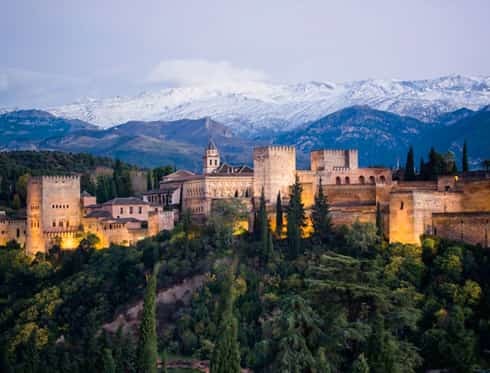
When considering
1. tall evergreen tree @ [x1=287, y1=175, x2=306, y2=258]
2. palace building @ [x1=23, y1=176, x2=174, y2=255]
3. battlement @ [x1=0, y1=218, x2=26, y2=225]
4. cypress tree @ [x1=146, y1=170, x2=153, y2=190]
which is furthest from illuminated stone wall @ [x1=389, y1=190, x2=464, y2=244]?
cypress tree @ [x1=146, y1=170, x2=153, y2=190]

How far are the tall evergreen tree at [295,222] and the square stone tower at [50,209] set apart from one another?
17.8m

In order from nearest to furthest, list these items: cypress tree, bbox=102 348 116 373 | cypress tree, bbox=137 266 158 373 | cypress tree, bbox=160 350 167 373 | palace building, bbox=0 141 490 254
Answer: cypress tree, bbox=102 348 116 373, cypress tree, bbox=137 266 158 373, cypress tree, bbox=160 350 167 373, palace building, bbox=0 141 490 254

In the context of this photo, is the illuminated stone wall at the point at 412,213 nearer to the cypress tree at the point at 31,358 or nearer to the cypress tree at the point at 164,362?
the cypress tree at the point at 164,362

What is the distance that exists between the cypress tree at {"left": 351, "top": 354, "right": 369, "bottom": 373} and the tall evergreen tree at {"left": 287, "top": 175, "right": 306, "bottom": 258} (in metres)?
21.1

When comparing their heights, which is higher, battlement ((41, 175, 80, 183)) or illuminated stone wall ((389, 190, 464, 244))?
battlement ((41, 175, 80, 183))

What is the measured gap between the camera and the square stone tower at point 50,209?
68438 mm

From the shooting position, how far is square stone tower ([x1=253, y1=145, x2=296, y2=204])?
68312 mm

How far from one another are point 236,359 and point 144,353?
5910mm

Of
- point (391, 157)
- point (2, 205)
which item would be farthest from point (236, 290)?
point (391, 157)

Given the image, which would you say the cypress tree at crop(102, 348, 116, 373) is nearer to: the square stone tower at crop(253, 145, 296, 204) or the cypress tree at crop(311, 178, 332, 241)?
the cypress tree at crop(311, 178, 332, 241)

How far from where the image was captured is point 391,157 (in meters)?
170

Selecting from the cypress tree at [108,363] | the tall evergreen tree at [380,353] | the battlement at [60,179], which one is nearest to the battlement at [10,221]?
the battlement at [60,179]

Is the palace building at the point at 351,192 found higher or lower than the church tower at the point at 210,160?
lower

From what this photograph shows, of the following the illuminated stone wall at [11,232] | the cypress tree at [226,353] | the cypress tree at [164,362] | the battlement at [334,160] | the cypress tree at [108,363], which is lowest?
the cypress tree at [164,362]
